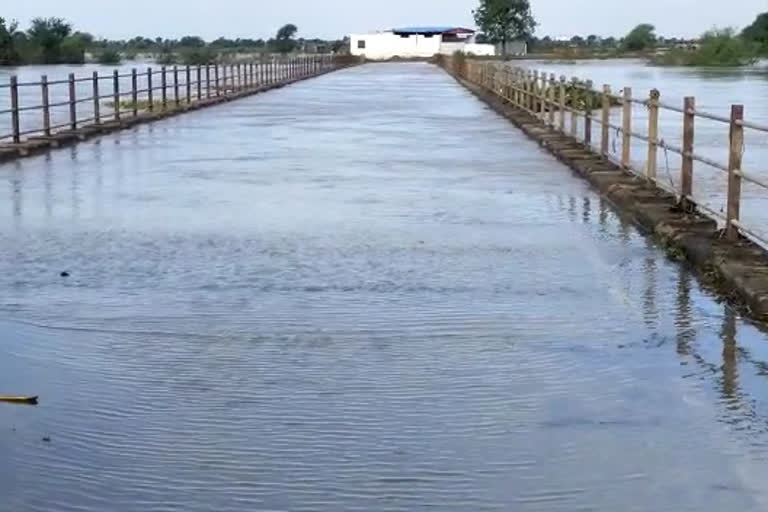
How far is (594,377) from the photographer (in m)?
7.28

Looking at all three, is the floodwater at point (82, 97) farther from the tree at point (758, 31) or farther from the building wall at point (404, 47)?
the tree at point (758, 31)

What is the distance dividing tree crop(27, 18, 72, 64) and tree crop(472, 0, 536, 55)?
51.2m

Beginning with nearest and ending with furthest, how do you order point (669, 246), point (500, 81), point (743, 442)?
point (743, 442) → point (669, 246) → point (500, 81)

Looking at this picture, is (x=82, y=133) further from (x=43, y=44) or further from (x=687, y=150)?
(x=43, y=44)

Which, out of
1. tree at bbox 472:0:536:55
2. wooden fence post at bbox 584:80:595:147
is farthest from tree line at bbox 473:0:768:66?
wooden fence post at bbox 584:80:595:147

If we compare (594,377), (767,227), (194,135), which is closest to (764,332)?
(594,377)

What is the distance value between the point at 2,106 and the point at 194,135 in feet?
71.1

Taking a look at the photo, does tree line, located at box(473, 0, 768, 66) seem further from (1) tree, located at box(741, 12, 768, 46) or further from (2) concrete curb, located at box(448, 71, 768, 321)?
(2) concrete curb, located at box(448, 71, 768, 321)

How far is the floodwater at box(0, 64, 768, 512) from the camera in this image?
18.5 ft

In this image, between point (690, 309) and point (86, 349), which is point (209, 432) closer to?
point (86, 349)

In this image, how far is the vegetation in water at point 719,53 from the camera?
13450 centimetres

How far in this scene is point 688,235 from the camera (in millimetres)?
11711

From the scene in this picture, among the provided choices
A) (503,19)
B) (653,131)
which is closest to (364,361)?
(653,131)

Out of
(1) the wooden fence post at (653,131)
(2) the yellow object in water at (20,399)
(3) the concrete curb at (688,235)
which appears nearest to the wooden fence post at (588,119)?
(3) the concrete curb at (688,235)
